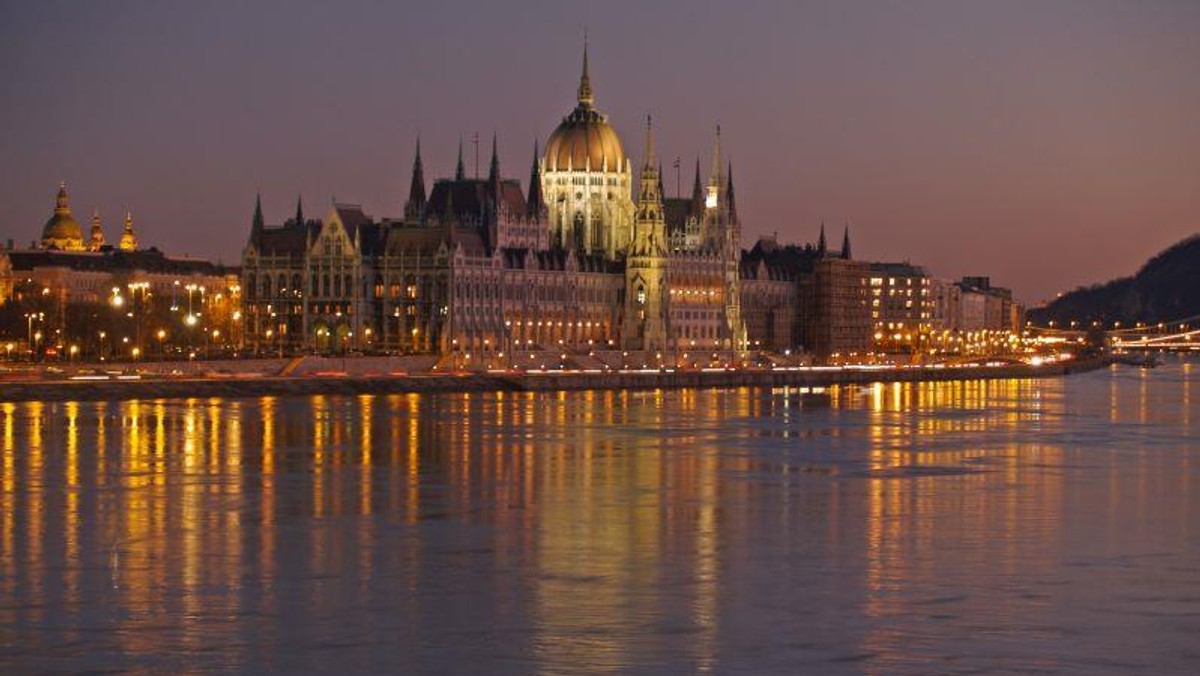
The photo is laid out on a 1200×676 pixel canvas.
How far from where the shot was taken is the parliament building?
146m

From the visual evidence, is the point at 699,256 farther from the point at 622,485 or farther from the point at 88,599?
the point at 88,599

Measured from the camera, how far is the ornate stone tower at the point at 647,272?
165875 mm

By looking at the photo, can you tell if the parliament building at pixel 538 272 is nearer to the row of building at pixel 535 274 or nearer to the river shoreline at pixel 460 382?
the row of building at pixel 535 274

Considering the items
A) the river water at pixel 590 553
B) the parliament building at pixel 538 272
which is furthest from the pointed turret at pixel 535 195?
the river water at pixel 590 553

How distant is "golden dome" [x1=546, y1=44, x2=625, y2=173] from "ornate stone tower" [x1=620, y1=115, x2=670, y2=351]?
5239 mm

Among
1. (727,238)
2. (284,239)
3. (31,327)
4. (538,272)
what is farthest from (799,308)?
(31,327)

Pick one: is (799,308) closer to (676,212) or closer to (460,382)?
(676,212)

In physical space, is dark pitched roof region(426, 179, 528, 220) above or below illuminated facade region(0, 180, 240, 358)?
above

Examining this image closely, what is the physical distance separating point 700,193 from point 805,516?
478 ft

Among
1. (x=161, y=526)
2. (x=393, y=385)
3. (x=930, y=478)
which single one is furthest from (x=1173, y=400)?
(x=161, y=526)

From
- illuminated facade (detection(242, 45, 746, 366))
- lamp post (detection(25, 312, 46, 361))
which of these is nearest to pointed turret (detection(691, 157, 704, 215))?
illuminated facade (detection(242, 45, 746, 366))

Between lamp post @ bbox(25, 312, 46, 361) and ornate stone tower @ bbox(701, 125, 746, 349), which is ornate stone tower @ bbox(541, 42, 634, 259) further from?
lamp post @ bbox(25, 312, 46, 361)

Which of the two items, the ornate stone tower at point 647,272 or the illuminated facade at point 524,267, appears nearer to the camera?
the illuminated facade at point 524,267

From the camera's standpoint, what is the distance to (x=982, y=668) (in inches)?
1038
